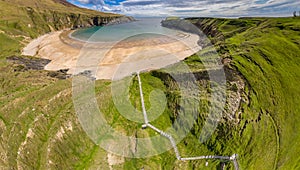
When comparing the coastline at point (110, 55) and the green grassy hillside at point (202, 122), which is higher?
the green grassy hillside at point (202, 122)

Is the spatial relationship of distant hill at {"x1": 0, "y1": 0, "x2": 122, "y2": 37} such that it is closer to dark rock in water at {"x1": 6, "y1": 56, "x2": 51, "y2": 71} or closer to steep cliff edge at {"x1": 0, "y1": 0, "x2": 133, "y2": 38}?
steep cliff edge at {"x1": 0, "y1": 0, "x2": 133, "y2": 38}

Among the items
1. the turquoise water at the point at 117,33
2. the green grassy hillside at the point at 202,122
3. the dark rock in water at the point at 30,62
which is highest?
the green grassy hillside at the point at 202,122

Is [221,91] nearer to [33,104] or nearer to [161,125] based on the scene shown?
[161,125]

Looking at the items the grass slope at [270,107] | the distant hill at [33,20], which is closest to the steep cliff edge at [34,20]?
the distant hill at [33,20]

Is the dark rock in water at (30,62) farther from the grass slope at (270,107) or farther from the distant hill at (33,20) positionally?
the grass slope at (270,107)

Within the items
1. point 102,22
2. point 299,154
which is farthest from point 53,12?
point 299,154

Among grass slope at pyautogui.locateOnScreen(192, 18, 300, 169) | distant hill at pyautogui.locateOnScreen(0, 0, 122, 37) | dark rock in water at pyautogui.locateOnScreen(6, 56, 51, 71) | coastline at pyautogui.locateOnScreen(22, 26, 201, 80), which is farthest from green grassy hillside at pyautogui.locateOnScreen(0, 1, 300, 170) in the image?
distant hill at pyautogui.locateOnScreen(0, 0, 122, 37)

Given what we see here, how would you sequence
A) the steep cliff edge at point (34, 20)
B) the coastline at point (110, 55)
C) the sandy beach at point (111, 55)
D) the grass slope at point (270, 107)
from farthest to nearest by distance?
the steep cliff edge at point (34, 20)
the coastline at point (110, 55)
the sandy beach at point (111, 55)
the grass slope at point (270, 107)

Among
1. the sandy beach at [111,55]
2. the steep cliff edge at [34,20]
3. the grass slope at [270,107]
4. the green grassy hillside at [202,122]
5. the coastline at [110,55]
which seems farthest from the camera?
the steep cliff edge at [34,20]

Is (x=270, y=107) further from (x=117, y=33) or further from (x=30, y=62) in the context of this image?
(x=117, y=33)
